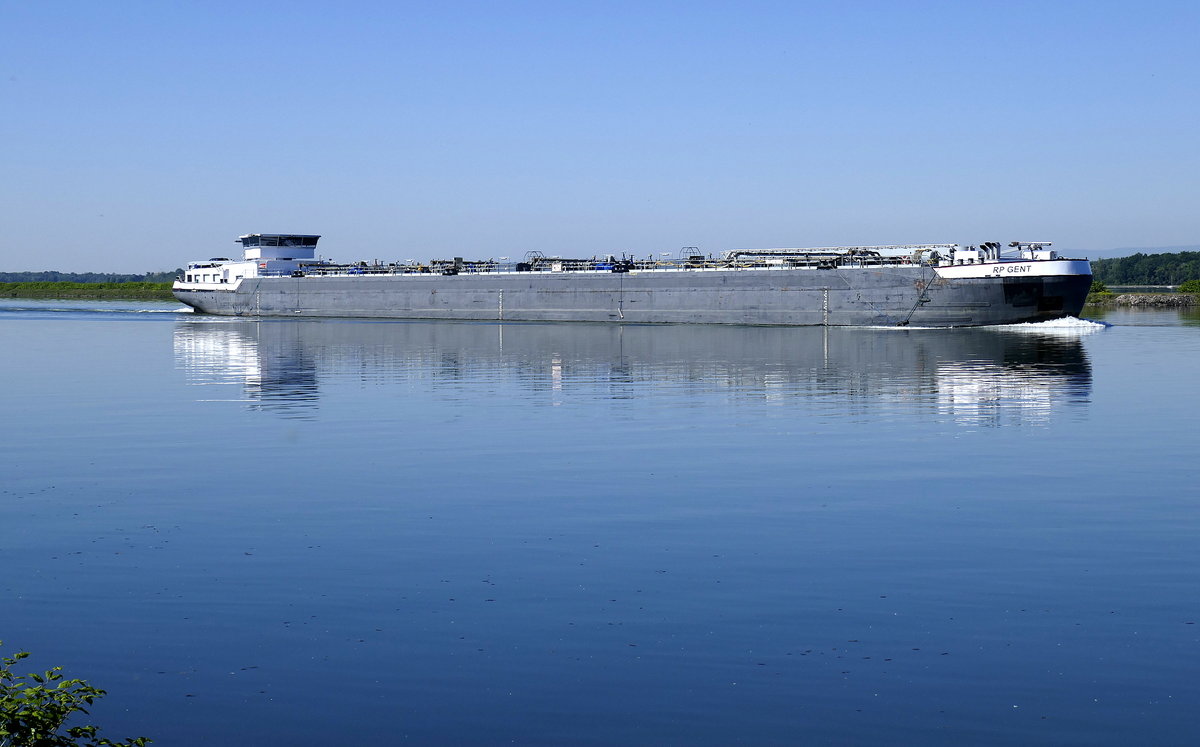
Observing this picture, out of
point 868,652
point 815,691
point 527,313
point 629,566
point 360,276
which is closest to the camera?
point 815,691

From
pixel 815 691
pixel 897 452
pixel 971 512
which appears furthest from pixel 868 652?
pixel 897 452

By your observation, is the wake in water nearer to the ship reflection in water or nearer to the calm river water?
the ship reflection in water

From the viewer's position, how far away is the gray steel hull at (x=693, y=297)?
261 ft

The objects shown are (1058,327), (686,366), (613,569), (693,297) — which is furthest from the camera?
(693,297)

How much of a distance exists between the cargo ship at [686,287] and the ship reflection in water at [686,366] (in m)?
2.61

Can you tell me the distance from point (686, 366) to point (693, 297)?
42427 mm

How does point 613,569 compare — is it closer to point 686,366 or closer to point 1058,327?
point 686,366

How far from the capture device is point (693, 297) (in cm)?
9225

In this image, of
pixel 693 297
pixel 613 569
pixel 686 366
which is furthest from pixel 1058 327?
pixel 613 569

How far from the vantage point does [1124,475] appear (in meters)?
22.5

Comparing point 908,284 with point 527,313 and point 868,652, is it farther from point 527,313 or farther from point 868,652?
point 868,652

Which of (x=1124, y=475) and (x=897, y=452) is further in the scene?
(x=897, y=452)

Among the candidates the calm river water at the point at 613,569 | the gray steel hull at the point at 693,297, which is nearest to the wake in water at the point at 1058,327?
the gray steel hull at the point at 693,297

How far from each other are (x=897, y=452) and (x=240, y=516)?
13.8 m
